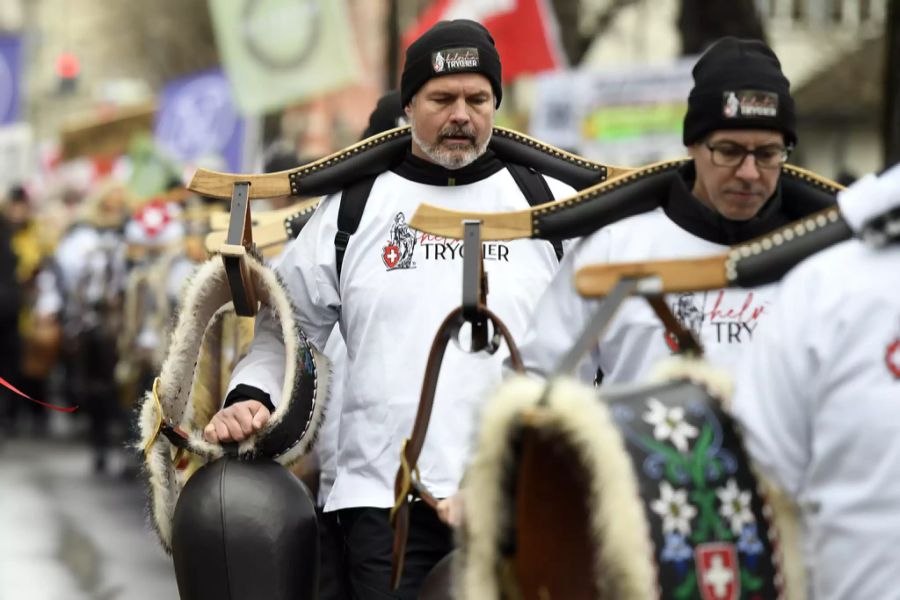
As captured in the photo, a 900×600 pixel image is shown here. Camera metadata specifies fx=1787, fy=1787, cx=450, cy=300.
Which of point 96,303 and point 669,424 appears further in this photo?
point 96,303

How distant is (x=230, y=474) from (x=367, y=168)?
3.47 feet

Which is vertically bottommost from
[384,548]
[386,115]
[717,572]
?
[384,548]

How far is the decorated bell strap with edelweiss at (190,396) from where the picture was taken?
4.63 metres

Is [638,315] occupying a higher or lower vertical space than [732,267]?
lower

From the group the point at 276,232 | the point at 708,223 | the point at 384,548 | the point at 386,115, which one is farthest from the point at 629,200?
the point at 386,115

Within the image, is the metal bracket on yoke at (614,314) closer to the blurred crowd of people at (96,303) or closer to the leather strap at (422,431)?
the leather strap at (422,431)

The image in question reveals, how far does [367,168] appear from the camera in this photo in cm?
510

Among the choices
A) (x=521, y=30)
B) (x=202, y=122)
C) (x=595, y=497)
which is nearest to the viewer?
(x=595, y=497)

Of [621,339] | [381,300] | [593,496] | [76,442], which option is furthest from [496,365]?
[76,442]

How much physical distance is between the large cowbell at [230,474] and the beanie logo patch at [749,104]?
4.42 ft

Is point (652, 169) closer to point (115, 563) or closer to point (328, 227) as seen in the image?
point (328, 227)

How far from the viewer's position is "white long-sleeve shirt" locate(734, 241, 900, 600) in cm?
304

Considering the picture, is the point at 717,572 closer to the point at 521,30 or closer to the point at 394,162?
the point at 394,162

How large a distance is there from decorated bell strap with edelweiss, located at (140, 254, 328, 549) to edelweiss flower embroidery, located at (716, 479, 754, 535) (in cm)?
166
